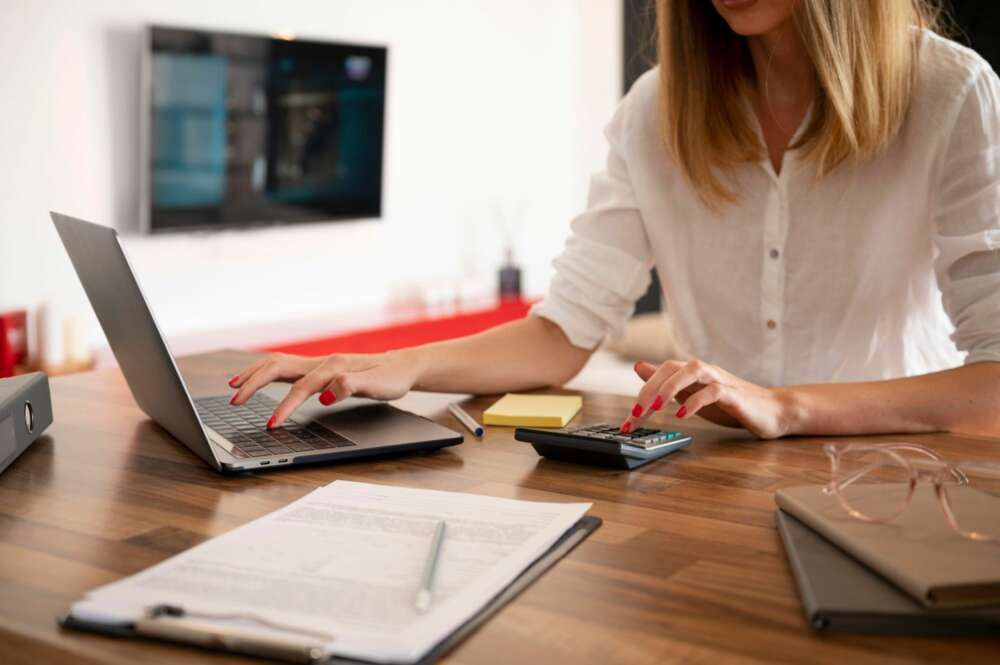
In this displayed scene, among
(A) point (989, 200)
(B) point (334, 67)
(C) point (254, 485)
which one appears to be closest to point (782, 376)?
(A) point (989, 200)

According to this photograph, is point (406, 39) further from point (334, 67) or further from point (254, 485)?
point (254, 485)

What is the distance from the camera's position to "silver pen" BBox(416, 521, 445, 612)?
73 centimetres

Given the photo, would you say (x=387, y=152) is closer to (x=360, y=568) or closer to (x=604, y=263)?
(x=604, y=263)

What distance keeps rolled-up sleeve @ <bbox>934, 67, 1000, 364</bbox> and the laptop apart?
659 millimetres

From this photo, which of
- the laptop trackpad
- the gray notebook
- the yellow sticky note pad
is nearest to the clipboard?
the gray notebook

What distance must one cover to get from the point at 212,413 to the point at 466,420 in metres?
0.29

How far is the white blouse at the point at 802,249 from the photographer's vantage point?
4.91ft

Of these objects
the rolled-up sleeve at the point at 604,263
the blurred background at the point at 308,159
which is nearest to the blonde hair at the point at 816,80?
the rolled-up sleeve at the point at 604,263

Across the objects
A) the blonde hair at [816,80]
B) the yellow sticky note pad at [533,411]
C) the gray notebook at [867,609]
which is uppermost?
the blonde hair at [816,80]

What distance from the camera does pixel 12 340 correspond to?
3.66 metres

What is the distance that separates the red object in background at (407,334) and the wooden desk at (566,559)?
2.72m

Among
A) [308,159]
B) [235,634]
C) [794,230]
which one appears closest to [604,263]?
[794,230]

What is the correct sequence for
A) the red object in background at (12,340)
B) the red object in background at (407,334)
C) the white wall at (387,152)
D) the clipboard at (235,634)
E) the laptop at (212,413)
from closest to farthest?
the clipboard at (235,634), the laptop at (212,413), the red object in background at (12,340), the white wall at (387,152), the red object in background at (407,334)

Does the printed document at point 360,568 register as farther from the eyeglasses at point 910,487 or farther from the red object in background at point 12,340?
the red object in background at point 12,340
